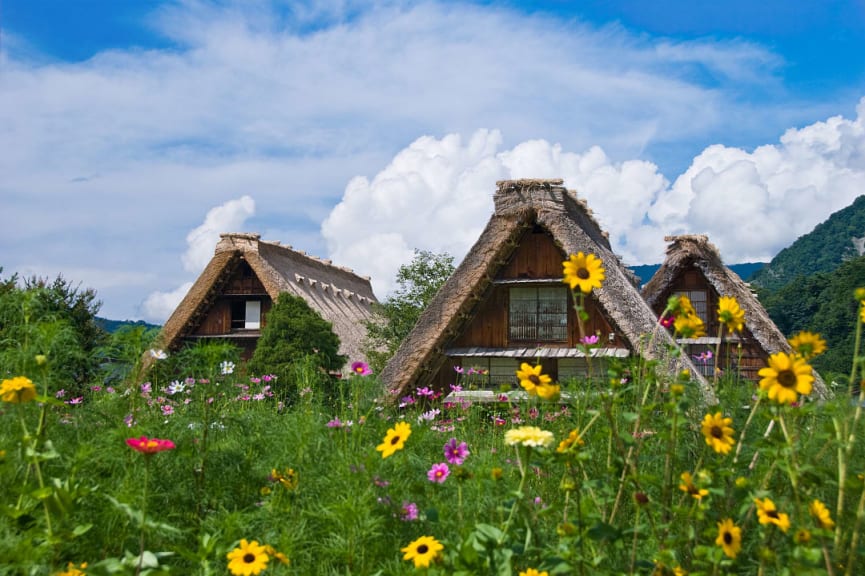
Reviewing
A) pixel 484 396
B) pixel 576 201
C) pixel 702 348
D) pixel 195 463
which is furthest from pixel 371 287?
pixel 195 463

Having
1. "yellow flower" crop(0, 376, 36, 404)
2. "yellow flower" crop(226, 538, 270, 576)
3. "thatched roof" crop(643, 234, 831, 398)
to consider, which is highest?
"thatched roof" crop(643, 234, 831, 398)

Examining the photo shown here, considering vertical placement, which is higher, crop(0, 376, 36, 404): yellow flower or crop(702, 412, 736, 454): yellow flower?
crop(0, 376, 36, 404): yellow flower

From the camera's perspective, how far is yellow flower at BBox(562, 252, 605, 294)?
120 inches

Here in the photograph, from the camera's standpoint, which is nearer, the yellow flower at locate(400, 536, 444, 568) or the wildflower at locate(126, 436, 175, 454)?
the yellow flower at locate(400, 536, 444, 568)

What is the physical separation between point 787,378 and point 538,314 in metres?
10.2

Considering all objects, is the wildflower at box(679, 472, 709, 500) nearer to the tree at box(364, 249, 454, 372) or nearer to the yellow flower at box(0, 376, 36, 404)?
the yellow flower at box(0, 376, 36, 404)

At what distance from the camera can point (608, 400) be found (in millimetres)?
2959

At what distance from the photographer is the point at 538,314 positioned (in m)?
12.8

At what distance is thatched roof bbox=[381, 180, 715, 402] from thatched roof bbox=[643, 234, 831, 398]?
460cm

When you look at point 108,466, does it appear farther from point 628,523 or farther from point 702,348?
point 702,348

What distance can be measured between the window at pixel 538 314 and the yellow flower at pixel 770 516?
1012cm

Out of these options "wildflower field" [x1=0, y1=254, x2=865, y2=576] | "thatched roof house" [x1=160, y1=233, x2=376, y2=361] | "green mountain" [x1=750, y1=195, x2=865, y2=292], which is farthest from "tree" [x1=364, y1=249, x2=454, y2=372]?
"green mountain" [x1=750, y1=195, x2=865, y2=292]

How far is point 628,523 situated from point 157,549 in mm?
2197

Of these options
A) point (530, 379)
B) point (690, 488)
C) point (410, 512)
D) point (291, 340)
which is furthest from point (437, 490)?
point (291, 340)
